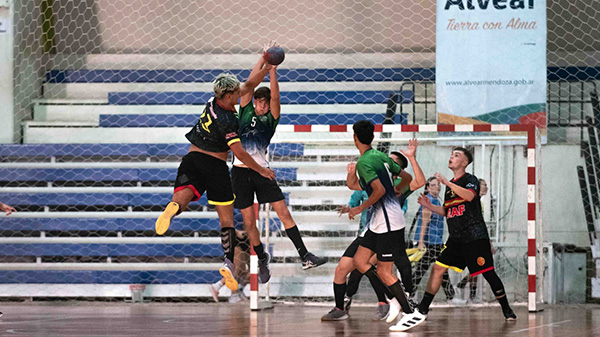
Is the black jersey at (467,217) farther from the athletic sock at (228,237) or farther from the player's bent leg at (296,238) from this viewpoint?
the athletic sock at (228,237)

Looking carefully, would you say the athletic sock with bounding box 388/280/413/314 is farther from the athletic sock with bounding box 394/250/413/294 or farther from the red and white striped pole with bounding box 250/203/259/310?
the red and white striped pole with bounding box 250/203/259/310

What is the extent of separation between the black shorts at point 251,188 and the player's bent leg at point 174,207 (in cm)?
71

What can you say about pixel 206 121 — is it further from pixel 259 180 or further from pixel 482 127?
pixel 482 127

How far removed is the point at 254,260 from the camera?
983cm

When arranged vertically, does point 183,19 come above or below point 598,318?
above

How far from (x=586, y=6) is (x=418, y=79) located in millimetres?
3008

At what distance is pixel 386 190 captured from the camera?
7.47m

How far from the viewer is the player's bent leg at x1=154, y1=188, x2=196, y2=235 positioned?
22.2 ft

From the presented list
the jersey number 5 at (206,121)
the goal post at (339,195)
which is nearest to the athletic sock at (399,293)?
the jersey number 5 at (206,121)

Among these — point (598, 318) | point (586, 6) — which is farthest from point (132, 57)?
point (598, 318)

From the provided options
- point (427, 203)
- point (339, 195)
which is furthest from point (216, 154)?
point (339, 195)

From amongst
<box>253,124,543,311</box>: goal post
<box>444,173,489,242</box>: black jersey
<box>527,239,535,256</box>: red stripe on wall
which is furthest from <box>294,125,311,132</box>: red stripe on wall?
<box>527,239,535,256</box>: red stripe on wall

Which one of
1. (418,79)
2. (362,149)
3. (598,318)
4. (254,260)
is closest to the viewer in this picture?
(362,149)

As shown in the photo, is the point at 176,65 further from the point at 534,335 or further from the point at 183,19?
the point at 534,335
